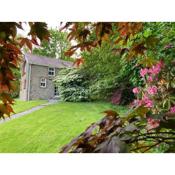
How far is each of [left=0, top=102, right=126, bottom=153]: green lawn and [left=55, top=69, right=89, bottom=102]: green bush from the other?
40 mm

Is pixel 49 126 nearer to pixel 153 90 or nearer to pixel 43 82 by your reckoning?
pixel 43 82

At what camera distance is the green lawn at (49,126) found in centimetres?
111

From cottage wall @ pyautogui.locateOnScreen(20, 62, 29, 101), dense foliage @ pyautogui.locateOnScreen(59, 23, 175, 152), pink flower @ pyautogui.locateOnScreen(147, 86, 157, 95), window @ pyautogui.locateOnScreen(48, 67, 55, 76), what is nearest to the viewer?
dense foliage @ pyautogui.locateOnScreen(59, 23, 175, 152)

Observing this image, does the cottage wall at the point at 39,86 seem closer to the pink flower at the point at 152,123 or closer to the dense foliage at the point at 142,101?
the dense foliage at the point at 142,101

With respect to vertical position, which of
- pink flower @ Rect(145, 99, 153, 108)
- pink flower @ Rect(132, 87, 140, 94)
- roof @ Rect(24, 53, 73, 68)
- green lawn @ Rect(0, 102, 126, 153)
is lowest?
green lawn @ Rect(0, 102, 126, 153)

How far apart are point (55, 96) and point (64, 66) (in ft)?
0.73

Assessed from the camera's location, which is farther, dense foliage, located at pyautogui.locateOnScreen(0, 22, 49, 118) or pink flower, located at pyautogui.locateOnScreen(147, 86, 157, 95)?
pink flower, located at pyautogui.locateOnScreen(147, 86, 157, 95)

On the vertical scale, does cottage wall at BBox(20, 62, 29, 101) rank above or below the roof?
below

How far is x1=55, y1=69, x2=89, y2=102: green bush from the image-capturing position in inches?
49.5

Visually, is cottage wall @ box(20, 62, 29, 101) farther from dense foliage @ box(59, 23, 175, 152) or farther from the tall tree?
dense foliage @ box(59, 23, 175, 152)

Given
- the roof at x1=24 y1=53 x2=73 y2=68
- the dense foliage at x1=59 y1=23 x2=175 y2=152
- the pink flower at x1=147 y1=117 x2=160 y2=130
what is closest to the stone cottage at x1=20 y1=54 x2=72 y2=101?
the roof at x1=24 y1=53 x2=73 y2=68

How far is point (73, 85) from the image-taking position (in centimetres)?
132
